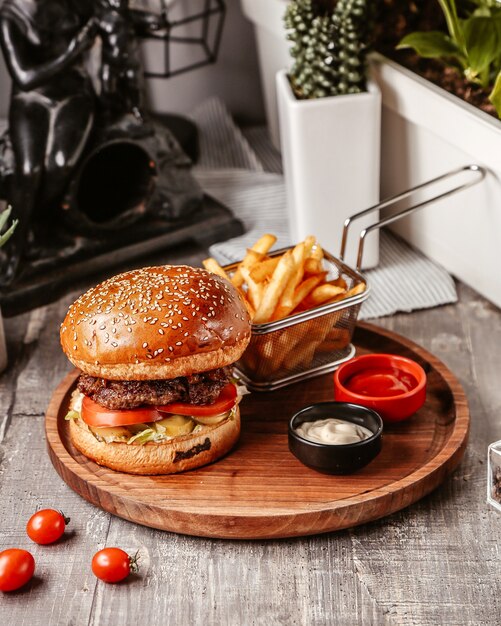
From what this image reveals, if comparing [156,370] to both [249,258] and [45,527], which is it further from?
[249,258]

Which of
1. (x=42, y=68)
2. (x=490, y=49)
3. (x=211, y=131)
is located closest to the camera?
(x=490, y=49)

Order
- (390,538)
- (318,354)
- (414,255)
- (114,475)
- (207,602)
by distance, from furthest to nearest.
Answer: (414,255)
(318,354)
(114,475)
(390,538)
(207,602)

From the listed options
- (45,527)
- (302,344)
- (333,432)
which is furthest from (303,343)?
(45,527)

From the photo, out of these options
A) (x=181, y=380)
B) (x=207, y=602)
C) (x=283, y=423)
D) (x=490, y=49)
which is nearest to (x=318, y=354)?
(x=283, y=423)

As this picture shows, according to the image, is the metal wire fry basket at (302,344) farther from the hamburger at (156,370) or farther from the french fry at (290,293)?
the hamburger at (156,370)

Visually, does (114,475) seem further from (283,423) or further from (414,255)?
(414,255)

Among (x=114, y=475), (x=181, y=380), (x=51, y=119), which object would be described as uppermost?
(x=51, y=119)

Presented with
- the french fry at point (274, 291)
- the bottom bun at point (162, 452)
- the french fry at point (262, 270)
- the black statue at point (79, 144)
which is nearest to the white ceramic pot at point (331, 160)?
the black statue at point (79, 144)
